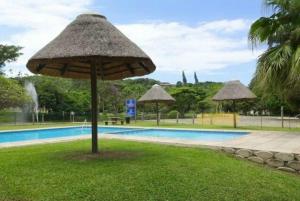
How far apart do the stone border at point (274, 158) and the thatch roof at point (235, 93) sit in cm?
1104

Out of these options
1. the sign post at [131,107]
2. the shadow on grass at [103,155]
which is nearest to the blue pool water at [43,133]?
the sign post at [131,107]

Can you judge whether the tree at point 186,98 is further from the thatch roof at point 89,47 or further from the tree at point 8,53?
the thatch roof at point 89,47

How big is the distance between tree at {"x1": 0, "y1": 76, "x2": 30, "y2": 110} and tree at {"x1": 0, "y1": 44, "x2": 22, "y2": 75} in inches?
301

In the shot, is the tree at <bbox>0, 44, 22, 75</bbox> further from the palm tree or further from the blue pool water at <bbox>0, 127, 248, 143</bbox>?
the palm tree

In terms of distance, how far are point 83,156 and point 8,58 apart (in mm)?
29542

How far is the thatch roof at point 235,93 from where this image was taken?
20.0m

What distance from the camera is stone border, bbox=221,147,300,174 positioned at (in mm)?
8195

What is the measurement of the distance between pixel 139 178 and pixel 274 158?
3.78 meters

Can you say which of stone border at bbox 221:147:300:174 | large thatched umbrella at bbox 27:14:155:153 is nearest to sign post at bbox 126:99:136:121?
large thatched umbrella at bbox 27:14:155:153

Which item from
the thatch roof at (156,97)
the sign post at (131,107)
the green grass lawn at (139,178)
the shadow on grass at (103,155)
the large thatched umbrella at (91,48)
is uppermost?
the large thatched umbrella at (91,48)

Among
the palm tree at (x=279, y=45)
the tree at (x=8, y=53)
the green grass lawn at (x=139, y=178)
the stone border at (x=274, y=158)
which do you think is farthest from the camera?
the tree at (x=8, y=53)

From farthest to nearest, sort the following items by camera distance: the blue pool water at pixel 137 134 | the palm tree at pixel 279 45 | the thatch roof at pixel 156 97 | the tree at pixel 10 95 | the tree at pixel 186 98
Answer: the tree at pixel 186 98
the tree at pixel 10 95
the thatch roof at pixel 156 97
the blue pool water at pixel 137 134
the palm tree at pixel 279 45

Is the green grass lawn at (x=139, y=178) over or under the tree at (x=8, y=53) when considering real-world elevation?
under

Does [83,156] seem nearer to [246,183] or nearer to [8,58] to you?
[246,183]
